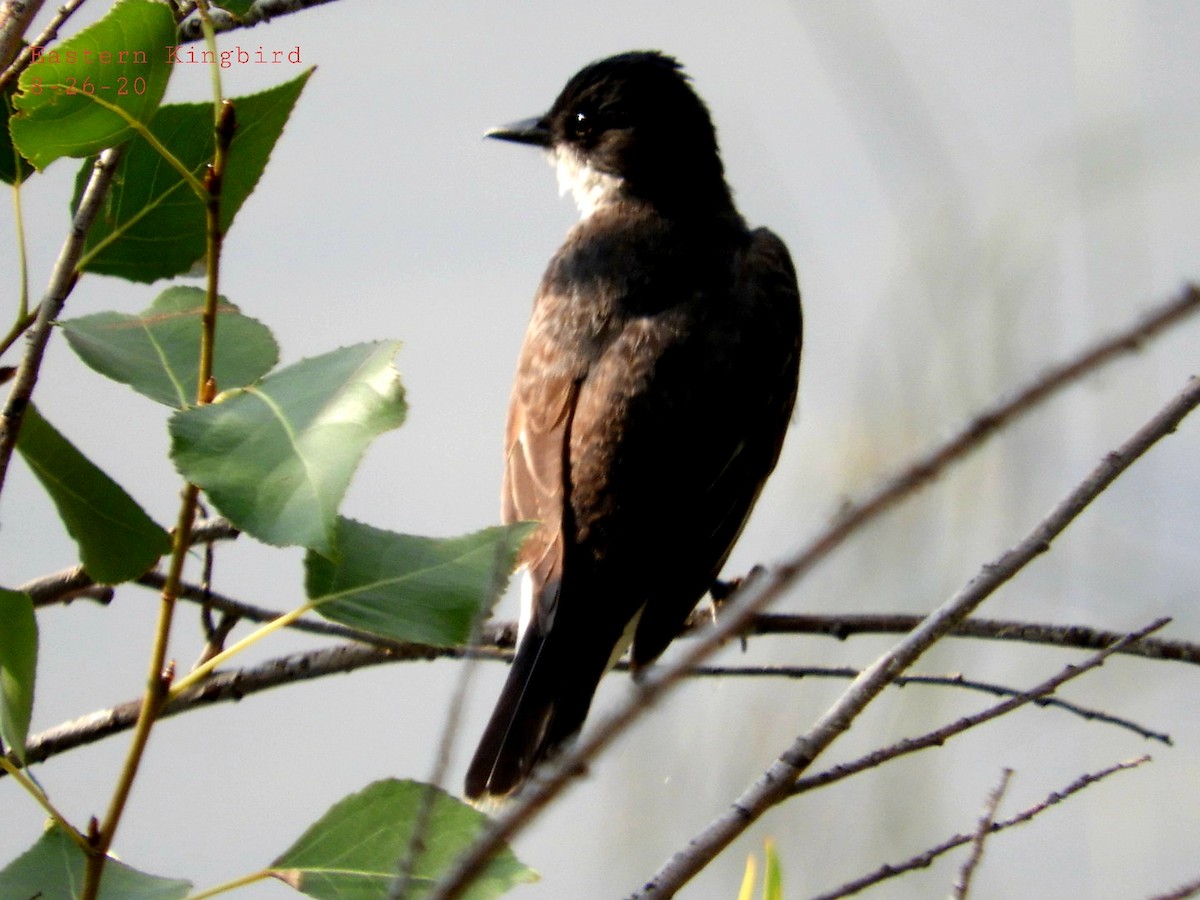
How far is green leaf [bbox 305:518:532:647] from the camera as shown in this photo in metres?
1.26

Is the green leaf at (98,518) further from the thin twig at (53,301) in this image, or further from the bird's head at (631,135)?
the bird's head at (631,135)

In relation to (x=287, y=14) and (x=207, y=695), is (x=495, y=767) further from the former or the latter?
(x=287, y=14)

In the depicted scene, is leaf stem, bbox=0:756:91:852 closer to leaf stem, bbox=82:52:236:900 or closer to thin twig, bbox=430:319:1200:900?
leaf stem, bbox=82:52:236:900

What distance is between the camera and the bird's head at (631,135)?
475 centimetres

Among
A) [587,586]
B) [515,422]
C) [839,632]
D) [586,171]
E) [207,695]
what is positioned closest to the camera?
[207,695]

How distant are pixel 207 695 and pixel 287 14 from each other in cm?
110

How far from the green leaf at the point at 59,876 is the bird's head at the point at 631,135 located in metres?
3.62

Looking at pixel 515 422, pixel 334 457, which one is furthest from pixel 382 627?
pixel 515 422

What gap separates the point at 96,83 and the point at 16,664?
562mm

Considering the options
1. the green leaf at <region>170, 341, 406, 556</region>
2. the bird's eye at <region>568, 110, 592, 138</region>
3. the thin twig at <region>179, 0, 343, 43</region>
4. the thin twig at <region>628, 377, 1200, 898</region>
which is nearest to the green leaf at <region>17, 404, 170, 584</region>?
the green leaf at <region>170, 341, 406, 556</region>

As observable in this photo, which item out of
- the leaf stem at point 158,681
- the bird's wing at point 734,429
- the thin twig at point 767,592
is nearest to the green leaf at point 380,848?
the leaf stem at point 158,681

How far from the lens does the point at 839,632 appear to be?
2.71 meters

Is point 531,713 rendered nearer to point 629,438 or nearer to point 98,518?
point 629,438

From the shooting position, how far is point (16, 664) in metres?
1.29
